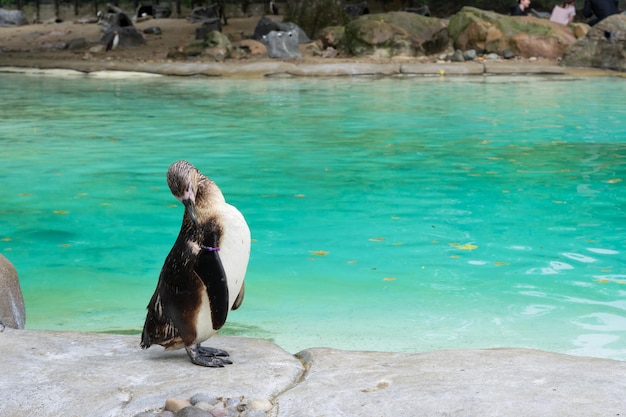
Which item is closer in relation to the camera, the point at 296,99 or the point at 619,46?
the point at 296,99

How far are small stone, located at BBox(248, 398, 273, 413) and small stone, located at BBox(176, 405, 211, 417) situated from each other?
0.56 ft

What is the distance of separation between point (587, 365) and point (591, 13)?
21202mm

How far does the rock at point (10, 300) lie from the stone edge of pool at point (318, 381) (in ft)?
1.79

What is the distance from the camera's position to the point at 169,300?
3545 millimetres

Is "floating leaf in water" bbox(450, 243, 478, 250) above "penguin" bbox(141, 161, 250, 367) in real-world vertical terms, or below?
below

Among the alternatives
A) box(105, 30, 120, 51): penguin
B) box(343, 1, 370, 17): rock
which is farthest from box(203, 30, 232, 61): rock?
box(343, 1, 370, 17): rock

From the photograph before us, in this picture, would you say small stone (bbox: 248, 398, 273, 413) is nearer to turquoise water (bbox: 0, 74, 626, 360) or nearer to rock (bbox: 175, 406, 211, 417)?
rock (bbox: 175, 406, 211, 417)

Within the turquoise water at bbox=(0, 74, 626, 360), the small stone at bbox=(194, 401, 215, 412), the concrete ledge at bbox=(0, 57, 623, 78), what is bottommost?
the turquoise water at bbox=(0, 74, 626, 360)

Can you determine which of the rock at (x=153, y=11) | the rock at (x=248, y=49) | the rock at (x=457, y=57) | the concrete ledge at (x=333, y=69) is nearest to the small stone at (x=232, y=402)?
the concrete ledge at (x=333, y=69)

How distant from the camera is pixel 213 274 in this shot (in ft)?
11.0

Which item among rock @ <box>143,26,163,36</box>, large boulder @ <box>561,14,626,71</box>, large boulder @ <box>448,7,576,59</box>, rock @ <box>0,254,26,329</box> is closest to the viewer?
rock @ <box>0,254,26,329</box>

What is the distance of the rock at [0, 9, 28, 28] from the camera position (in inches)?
1422

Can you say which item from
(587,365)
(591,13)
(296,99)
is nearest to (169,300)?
(587,365)

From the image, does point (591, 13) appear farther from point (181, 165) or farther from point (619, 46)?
point (181, 165)
